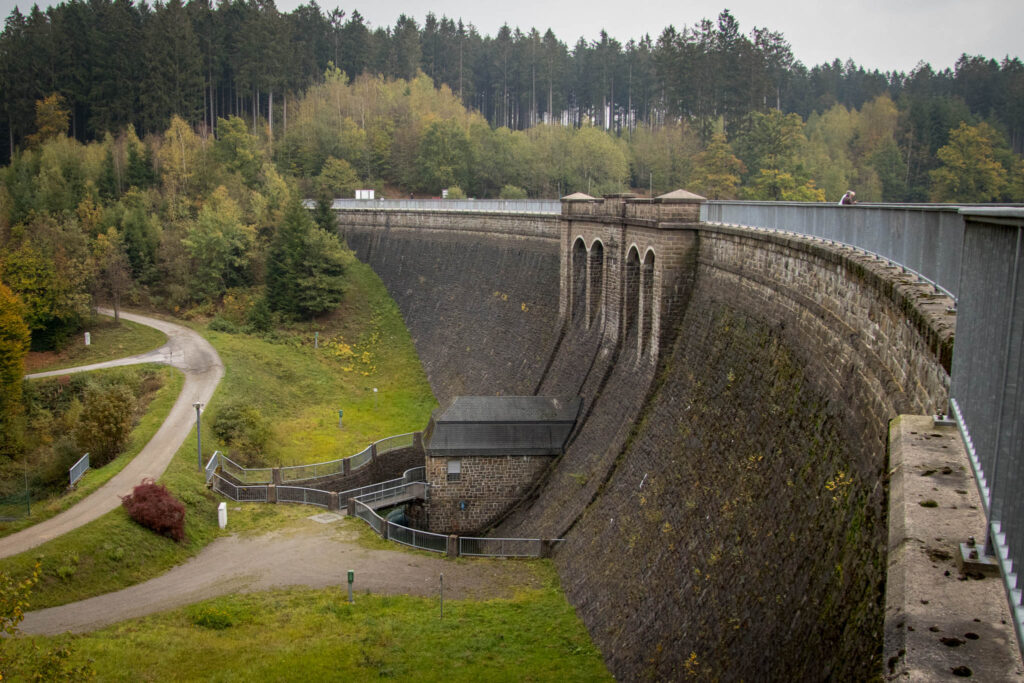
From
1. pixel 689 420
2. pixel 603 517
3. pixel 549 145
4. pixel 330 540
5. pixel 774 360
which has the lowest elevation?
pixel 330 540

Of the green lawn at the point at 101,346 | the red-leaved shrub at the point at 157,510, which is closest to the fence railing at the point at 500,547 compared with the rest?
the red-leaved shrub at the point at 157,510

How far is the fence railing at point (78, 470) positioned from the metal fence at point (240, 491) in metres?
4.32

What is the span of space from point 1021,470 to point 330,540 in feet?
81.0

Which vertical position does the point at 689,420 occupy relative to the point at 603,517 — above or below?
above

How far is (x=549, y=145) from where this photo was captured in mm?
85500

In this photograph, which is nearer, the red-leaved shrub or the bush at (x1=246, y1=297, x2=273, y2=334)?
the red-leaved shrub

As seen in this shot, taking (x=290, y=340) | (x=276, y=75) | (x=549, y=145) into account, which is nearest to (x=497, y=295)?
(x=290, y=340)

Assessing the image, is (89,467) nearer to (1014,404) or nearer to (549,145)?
(1014,404)

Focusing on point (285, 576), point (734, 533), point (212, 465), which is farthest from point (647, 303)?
point (212, 465)

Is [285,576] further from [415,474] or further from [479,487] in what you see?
[415,474]

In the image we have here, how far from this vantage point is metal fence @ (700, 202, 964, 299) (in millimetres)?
10383

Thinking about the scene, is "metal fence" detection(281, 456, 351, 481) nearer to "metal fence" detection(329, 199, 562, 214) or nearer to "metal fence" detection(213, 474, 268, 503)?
"metal fence" detection(213, 474, 268, 503)

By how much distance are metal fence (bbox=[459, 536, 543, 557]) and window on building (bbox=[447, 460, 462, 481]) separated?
2371 millimetres

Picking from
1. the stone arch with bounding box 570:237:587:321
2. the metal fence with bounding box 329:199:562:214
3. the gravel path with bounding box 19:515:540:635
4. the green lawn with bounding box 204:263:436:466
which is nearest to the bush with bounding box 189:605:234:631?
the gravel path with bounding box 19:515:540:635
